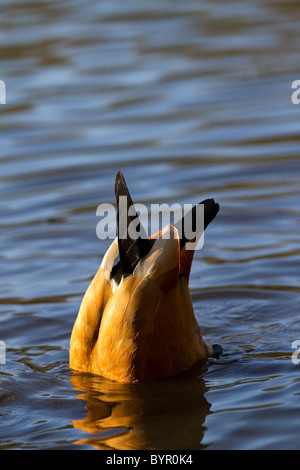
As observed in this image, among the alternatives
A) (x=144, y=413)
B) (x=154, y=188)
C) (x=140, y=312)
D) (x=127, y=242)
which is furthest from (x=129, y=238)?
(x=154, y=188)

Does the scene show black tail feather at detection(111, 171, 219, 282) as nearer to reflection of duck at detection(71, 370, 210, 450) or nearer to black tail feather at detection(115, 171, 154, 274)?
black tail feather at detection(115, 171, 154, 274)

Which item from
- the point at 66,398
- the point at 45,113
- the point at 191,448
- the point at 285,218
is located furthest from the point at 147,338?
the point at 45,113

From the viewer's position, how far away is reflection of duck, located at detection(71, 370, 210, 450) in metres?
4.48

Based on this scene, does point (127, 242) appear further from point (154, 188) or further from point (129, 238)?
point (154, 188)

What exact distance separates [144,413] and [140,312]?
59 cm

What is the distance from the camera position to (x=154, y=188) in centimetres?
910

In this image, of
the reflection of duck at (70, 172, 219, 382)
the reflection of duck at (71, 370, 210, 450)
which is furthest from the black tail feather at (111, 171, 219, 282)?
the reflection of duck at (71, 370, 210, 450)

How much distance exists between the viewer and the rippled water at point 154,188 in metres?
4.86

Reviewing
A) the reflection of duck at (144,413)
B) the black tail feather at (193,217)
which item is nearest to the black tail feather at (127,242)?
the black tail feather at (193,217)

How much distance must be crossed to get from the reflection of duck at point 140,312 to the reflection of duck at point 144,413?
12cm

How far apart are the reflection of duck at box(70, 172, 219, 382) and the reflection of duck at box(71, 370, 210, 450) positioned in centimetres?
12

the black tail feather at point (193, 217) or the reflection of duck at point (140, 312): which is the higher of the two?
the black tail feather at point (193, 217)

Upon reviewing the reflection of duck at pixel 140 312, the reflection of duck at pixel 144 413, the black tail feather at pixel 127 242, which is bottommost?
the reflection of duck at pixel 144 413

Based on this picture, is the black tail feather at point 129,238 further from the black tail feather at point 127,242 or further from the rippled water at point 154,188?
the rippled water at point 154,188
